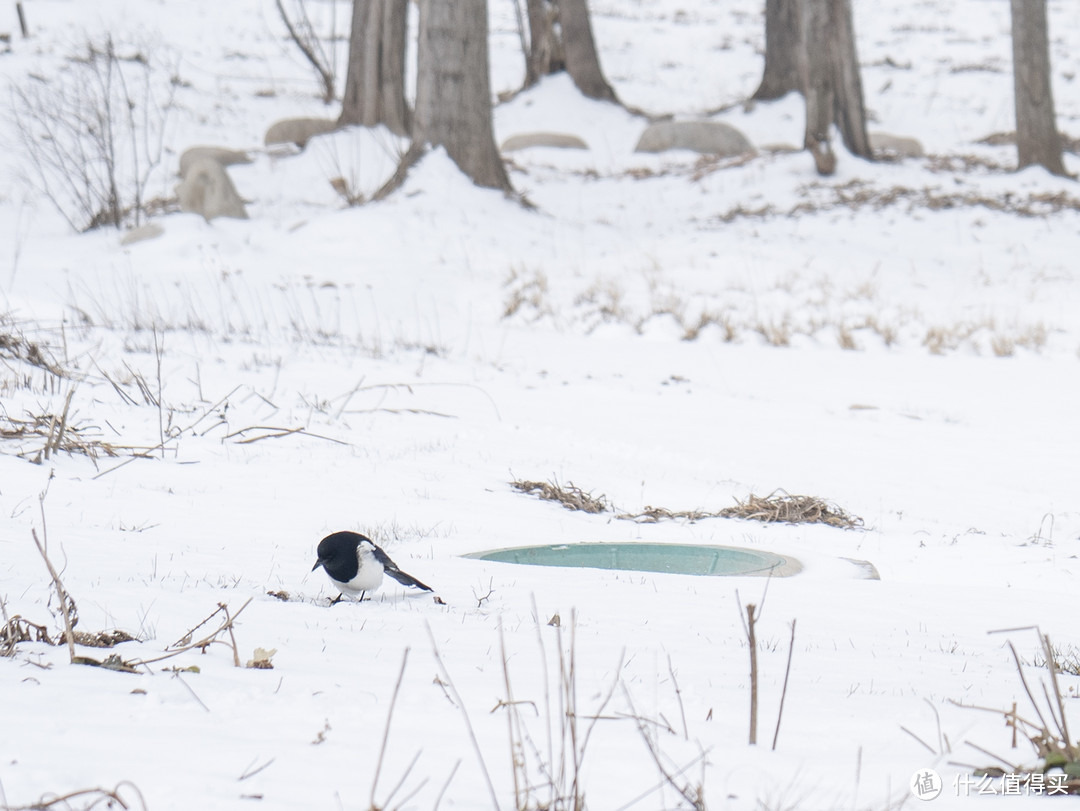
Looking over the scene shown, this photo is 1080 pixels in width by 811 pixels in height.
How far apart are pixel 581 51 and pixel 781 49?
3625mm

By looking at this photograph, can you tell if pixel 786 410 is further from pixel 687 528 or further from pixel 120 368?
pixel 120 368

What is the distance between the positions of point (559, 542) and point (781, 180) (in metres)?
11.8

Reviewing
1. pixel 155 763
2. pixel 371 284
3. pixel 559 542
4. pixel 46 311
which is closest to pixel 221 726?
pixel 155 763

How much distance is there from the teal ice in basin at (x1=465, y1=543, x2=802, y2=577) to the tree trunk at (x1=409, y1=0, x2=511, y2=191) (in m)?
8.95

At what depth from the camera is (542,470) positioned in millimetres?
4863

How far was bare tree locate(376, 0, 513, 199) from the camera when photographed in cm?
1148

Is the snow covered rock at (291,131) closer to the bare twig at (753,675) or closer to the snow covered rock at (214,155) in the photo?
the snow covered rock at (214,155)

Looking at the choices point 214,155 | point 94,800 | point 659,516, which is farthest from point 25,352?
point 214,155

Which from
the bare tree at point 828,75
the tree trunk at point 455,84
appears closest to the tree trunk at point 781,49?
the bare tree at point 828,75

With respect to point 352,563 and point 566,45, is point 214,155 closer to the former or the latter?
point 566,45

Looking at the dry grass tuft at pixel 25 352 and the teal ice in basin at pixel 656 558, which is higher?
the dry grass tuft at pixel 25 352

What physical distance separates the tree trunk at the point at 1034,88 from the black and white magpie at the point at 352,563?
13128mm

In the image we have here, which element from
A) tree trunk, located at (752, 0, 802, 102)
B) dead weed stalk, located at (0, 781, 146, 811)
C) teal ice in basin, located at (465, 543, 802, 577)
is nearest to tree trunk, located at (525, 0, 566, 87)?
tree trunk, located at (752, 0, 802, 102)

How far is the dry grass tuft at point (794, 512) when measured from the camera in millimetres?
4273
